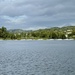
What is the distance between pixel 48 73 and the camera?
1447 inches

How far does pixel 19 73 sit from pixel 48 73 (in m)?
4.76

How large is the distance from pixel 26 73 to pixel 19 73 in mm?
1161

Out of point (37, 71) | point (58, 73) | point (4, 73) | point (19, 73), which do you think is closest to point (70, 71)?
point (58, 73)

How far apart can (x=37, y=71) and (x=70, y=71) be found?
5.56 meters

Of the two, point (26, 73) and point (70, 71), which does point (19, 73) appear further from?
point (70, 71)

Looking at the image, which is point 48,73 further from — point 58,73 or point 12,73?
point 12,73

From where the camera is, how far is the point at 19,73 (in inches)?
1469

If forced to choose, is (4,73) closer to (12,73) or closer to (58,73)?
(12,73)

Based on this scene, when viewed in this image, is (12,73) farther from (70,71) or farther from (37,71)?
(70,71)

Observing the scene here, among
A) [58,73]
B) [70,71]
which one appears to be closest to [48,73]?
[58,73]

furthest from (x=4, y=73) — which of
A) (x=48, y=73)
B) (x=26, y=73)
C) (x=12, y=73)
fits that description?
(x=48, y=73)

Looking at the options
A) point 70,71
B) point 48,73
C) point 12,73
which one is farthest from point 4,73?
point 70,71

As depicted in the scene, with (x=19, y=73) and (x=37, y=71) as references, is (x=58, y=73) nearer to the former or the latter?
(x=37, y=71)

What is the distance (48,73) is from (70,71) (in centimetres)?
400
